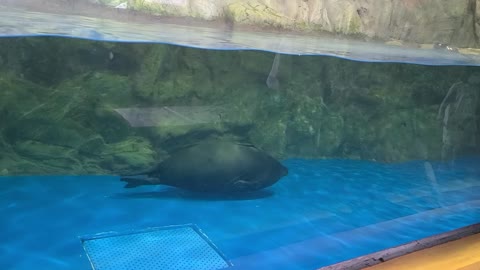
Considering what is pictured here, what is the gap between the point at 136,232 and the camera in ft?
6.64

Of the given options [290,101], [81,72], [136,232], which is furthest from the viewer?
[290,101]

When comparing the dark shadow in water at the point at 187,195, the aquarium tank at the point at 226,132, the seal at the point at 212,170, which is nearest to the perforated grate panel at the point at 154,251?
the aquarium tank at the point at 226,132

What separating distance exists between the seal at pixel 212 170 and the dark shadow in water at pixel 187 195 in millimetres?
35

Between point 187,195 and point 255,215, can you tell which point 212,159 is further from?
point 255,215

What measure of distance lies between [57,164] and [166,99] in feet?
3.00

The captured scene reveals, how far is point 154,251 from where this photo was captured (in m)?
1.83

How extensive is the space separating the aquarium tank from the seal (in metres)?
0.01

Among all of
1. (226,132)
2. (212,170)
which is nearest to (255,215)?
(212,170)

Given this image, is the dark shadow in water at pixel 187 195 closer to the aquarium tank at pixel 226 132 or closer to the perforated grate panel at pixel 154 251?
the aquarium tank at pixel 226 132

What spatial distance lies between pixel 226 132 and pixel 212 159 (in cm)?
70

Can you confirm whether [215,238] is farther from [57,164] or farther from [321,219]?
[57,164]

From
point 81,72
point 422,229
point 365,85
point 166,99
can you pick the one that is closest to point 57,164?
point 81,72

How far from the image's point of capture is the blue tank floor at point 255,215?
1.82 meters

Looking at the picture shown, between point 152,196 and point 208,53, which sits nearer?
point 152,196
